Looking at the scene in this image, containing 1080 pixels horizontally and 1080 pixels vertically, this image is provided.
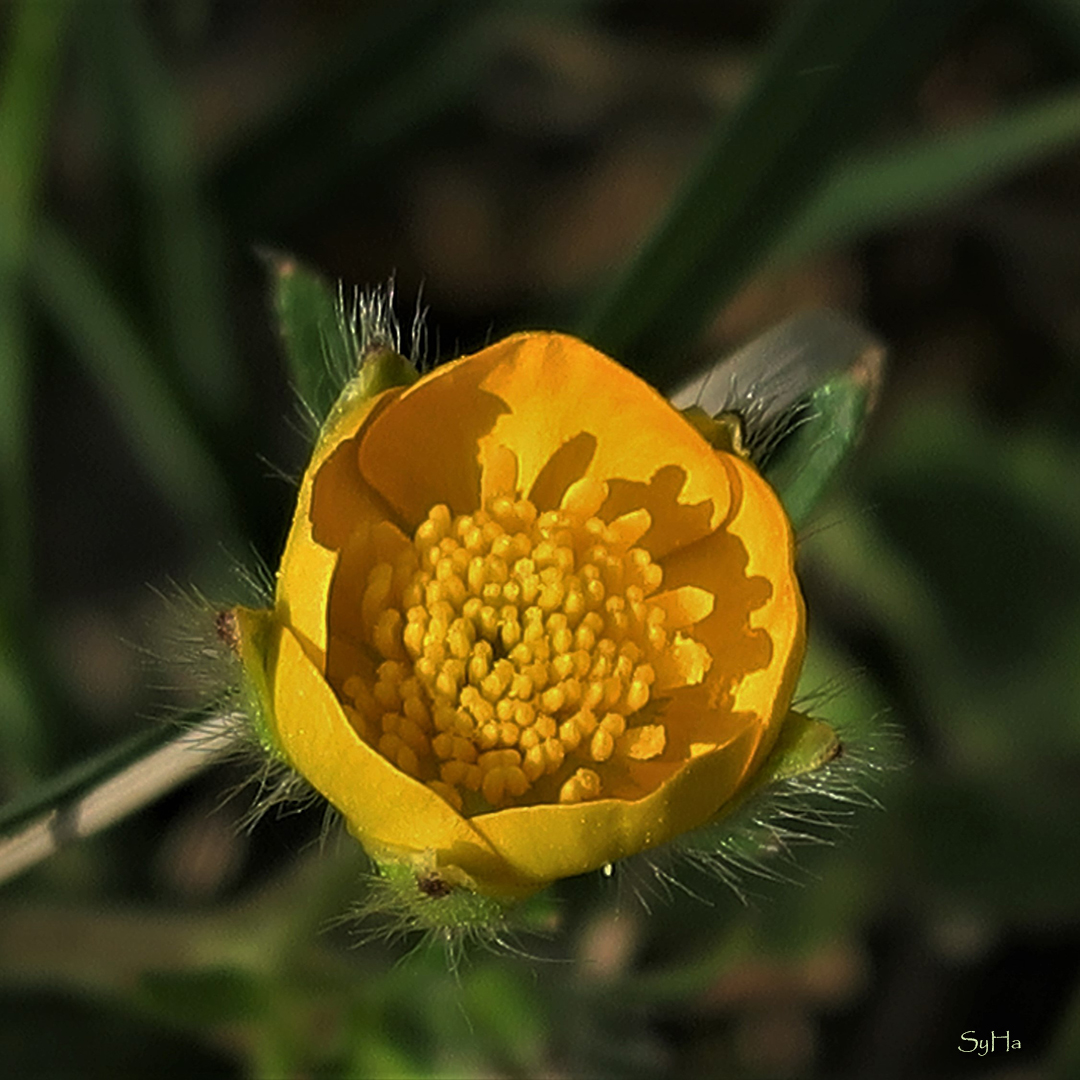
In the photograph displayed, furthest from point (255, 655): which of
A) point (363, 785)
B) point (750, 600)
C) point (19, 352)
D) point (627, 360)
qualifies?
point (19, 352)

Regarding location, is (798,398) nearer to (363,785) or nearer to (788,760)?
(788,760)

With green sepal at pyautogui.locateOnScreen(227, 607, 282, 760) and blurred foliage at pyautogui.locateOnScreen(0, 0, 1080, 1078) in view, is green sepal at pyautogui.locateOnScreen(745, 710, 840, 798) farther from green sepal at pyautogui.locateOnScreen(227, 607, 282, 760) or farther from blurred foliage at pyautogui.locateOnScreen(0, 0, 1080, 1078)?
green sepal at pyautogui.locateOnScreen(227, 607, 282, 760)

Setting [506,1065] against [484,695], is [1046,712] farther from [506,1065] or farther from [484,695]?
[484,695]

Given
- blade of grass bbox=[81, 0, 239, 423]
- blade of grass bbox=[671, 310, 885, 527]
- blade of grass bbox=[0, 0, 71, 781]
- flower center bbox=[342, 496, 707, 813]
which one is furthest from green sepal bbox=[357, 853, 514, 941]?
blade of grass bbox=[81, 0, 239, 423]

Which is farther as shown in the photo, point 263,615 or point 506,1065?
point 506,1065

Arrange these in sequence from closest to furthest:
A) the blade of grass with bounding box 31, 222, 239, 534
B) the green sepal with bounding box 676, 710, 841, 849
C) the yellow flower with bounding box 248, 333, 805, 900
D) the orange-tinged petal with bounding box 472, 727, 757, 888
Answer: the orange-tinged petal with bounding box 472, 727, 757, 888
the green sepal with bounding box 676, 710, 841, 849
the yellow flower with bounding box 248, 333, 805, 900
the blade of grass with bounding box 31, 222, 239, 534

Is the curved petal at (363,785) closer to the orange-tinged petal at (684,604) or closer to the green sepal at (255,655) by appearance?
the green sepal at (255,655)

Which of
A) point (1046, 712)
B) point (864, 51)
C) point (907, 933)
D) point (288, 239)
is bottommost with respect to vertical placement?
point (907, 933)

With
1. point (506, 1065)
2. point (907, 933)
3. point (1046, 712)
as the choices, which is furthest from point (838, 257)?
point (506, 1065)
